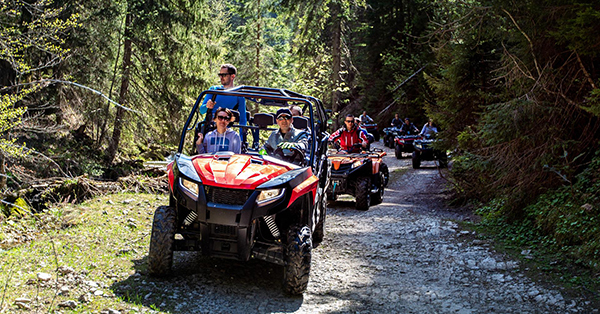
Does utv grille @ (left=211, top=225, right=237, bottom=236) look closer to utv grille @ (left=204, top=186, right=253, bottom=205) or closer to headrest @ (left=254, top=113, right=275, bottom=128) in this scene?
utv grille @ (left=204, top=186, right=253, bottom=205)

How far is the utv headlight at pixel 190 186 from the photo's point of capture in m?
5.37

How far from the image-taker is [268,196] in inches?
211

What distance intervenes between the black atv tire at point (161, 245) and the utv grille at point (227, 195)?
0.61 m

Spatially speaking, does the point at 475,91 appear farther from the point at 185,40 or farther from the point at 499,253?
the point at 185,40

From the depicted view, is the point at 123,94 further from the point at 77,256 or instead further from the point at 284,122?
the point at 77,256

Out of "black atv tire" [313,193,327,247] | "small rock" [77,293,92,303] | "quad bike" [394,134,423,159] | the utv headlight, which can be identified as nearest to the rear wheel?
"quad bike" [394,134,423,159]

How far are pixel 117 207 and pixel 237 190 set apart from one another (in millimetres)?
4888

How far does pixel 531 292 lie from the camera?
A: 5.87 meters

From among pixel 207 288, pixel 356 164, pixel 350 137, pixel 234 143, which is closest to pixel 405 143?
pixel 350 137

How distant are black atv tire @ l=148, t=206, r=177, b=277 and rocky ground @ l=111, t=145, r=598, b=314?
0.58 ft

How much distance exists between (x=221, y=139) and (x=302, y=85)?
20360 millimetres

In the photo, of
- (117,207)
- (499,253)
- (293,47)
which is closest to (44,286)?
(117,207)

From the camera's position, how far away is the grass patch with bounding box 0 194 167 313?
4793 mm

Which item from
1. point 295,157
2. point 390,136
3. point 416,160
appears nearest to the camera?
point 295,157
